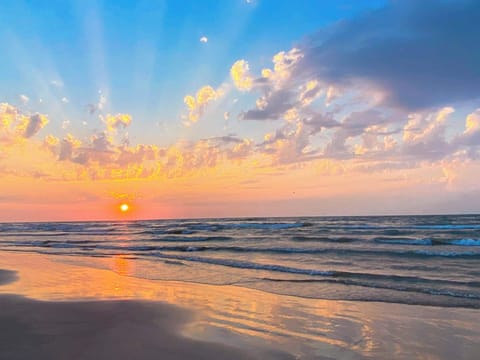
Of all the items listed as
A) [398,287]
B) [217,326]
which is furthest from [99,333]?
[398,287]

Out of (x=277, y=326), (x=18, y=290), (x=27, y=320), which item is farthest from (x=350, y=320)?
(x=18, y=290)

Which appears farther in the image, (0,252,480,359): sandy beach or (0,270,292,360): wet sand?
(0,252,480,359): sandy beach

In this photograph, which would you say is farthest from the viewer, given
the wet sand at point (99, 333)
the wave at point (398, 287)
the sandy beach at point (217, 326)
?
the wave at point (398, 287)

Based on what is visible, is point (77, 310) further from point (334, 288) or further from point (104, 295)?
point (334, 288)

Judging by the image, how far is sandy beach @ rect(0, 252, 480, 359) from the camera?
6.27m

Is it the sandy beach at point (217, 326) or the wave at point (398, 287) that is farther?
the wave at point (398, 287)

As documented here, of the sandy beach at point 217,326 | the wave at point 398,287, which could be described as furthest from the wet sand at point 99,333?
the wave at point 398,287

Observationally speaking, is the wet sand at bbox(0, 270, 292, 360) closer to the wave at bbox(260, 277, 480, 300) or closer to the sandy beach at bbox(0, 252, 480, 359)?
the sandy beach at bbox(0, 252, 480, 359)

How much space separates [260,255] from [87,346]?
17.5 m

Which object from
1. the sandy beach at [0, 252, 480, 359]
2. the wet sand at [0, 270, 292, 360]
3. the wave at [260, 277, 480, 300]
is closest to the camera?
the wet sand at [0, 270, 292, 360]

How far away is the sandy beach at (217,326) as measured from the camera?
6266 mm

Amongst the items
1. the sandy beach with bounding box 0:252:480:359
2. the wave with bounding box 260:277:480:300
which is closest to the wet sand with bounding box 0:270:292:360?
the sandy beach with bounding box 0:252:480:359

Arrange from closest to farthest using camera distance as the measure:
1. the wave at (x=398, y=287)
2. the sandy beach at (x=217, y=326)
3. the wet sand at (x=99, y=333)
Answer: the wet sand at (x=99, y=333)
the sandy beach at (x=217, y=326)
the wave at (x=398, y=287)

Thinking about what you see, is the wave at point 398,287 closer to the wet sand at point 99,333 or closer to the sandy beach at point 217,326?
the sandy beach at point 217,326
